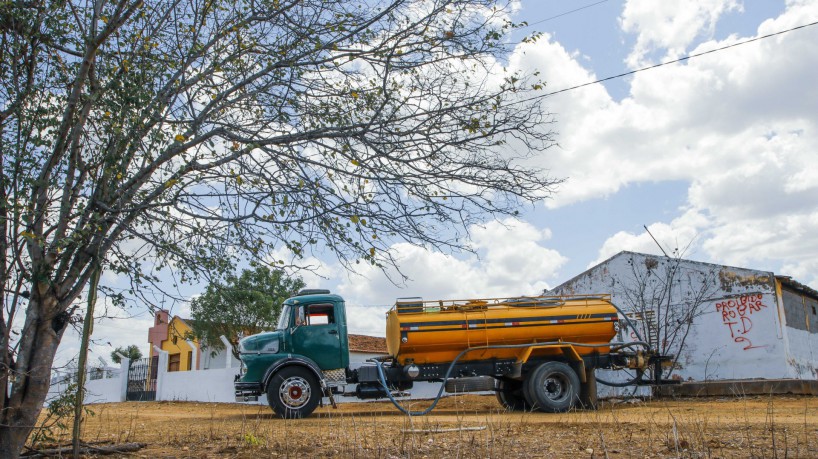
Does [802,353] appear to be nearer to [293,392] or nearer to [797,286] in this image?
[797,286]

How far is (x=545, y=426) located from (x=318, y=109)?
5446mm

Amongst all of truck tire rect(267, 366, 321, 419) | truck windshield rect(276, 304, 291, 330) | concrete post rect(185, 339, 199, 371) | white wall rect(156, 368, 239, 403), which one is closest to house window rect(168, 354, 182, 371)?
concrete post rect(185, 339, 199, 371)

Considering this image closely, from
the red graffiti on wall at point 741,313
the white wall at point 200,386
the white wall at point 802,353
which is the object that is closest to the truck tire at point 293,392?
the white wall at point 200,386

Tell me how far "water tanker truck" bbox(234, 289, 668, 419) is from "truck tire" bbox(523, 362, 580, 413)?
0.06 ft

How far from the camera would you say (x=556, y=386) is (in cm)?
1358

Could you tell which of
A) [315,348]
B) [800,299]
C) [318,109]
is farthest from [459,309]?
[800,299]

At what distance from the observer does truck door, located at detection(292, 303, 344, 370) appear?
47.1 ft

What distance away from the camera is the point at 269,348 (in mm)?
14438

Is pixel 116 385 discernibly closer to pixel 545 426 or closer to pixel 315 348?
pixel 315 348

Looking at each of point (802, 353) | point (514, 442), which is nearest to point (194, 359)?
point (802, 353)

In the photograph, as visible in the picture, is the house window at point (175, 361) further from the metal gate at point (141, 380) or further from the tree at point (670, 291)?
the tree at point (670, 291)

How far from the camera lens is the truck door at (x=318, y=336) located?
14.4 m

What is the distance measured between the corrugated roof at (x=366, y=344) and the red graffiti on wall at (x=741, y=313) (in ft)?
47.2

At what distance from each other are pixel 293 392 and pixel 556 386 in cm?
519
